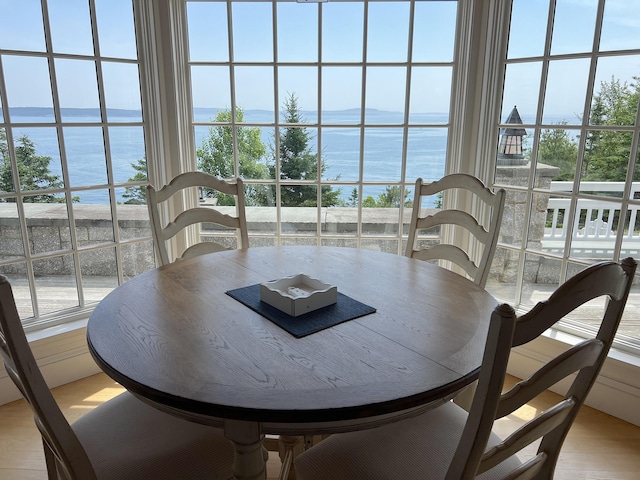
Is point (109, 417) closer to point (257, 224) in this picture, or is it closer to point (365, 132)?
point (257, 224)

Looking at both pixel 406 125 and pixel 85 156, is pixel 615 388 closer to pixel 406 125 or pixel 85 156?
pixel 406 125

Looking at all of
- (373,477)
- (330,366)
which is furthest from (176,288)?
(373,477)

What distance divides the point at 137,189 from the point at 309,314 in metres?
1.77

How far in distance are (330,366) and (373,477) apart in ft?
1.04

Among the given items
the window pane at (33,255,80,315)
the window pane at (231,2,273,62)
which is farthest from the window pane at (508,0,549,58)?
the window pane at (33,255,80,315)

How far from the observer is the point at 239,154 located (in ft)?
9.22

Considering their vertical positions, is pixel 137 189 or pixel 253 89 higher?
pixel 253 89

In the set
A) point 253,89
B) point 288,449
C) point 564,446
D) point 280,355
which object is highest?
point 253,89

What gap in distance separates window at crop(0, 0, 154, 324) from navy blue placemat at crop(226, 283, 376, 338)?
145 cm

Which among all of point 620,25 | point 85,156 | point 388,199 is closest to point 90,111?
point 85,156

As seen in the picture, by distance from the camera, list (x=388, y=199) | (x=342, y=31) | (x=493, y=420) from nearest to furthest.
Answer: (x=493, y=420) < (x=342, y=31) < (x=388, y=199)

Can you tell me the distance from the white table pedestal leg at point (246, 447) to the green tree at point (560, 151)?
208cm

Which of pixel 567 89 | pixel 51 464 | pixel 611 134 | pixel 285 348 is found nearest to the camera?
pixel 285 348

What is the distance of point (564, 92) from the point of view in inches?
90.3
